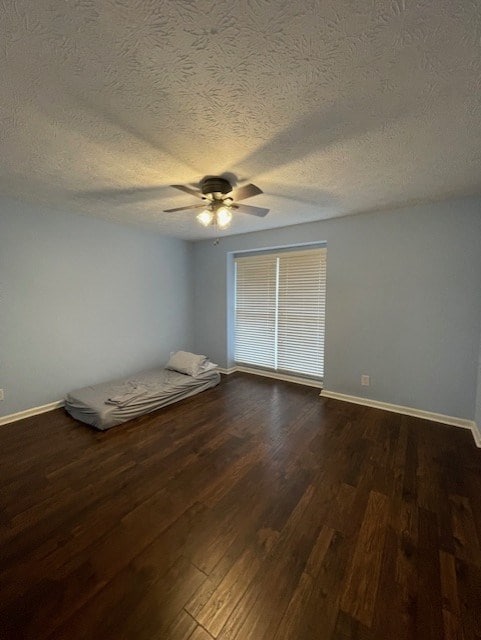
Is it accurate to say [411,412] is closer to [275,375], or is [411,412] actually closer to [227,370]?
[275,375]

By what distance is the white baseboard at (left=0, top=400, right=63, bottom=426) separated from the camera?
2682mm

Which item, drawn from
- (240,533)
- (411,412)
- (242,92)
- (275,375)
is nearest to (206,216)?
(242,92)

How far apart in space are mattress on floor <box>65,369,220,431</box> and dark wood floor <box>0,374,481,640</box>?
7.5 inches

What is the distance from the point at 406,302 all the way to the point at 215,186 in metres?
2.43

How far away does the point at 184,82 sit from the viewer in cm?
117

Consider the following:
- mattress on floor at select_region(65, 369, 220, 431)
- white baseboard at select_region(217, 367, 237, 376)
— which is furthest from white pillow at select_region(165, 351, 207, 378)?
white baseboard at select_region(217, 367, 237, 376)

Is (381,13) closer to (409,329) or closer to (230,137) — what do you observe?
(230,137)

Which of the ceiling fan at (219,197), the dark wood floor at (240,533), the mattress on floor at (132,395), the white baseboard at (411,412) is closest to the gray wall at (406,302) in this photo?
the white baseboard at (411,412)

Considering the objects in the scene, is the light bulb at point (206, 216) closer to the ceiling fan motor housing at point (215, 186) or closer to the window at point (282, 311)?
the ceiling fan motor housing at point (215, 186)

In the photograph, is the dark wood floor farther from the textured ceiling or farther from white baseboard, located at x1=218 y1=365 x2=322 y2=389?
the textured ceiling

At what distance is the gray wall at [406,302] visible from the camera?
2574mm

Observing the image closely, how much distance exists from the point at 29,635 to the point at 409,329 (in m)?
3.55

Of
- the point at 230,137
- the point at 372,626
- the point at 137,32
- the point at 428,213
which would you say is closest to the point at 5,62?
the point at 137,32

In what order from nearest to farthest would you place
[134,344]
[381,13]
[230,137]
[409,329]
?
[381,13], [230,137], [409,329], [134,344]
